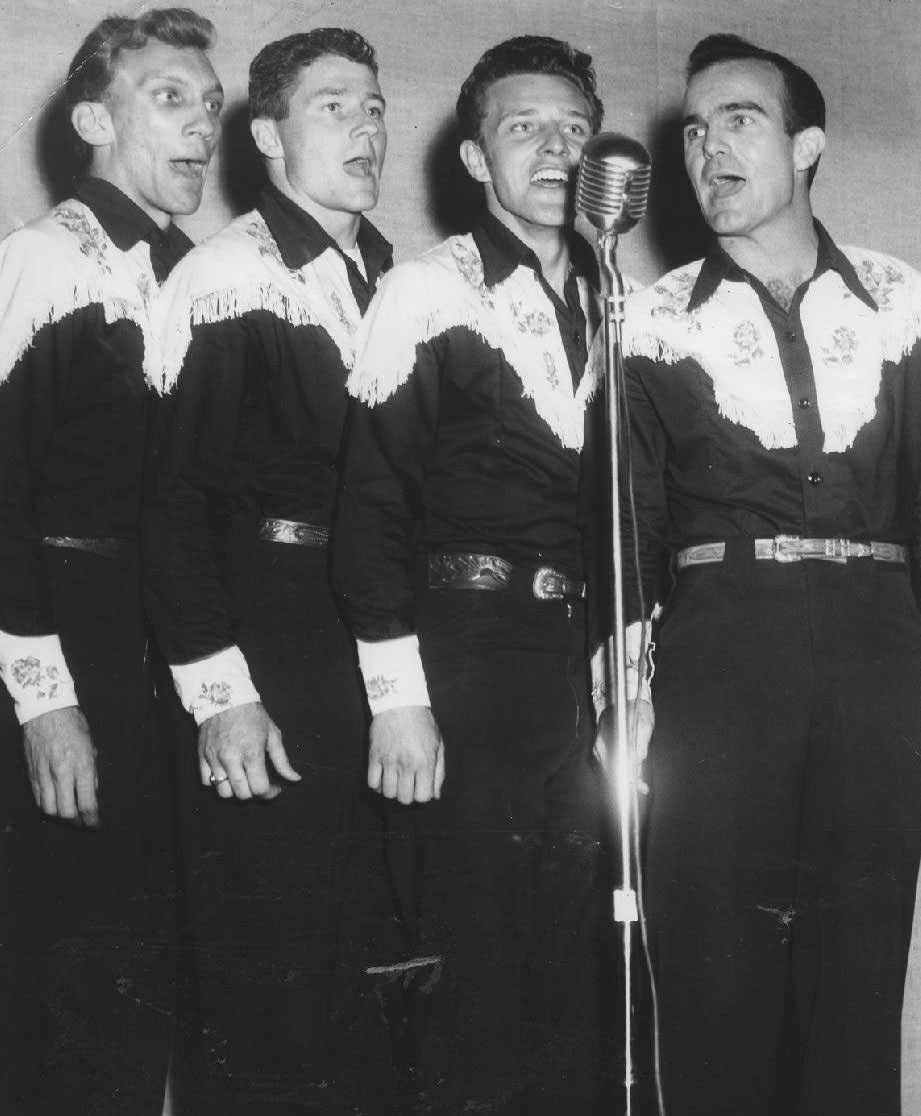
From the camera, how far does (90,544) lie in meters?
2.14

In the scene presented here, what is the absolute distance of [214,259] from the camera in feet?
7.16

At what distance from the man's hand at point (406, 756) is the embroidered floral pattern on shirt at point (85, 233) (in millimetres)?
924

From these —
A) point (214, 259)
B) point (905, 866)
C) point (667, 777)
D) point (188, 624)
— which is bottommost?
point (905, 866)

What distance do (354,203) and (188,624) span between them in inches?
32.2

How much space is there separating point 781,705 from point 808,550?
24 centimetres

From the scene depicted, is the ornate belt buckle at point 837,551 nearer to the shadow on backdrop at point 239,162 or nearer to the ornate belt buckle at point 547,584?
the ornate belt buckle at point 547,584

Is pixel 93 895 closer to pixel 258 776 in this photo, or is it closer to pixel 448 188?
pixel 258 776

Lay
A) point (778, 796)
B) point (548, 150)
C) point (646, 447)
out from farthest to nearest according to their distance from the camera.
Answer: point (548, 150) → point (646, 447) → point (778, 796)

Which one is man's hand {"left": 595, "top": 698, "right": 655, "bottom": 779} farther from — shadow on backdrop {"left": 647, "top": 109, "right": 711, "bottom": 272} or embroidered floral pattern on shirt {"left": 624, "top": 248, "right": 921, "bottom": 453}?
shadow on backdrop {"left": 647, "top": 109, "right": 711, "bottom": 272}

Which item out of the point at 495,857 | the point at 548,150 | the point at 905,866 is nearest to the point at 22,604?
the point at 495,857

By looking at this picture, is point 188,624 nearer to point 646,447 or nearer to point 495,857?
point 495,857

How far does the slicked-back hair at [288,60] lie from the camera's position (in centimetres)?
239

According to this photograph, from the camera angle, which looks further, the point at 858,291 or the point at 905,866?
the point at 858,291

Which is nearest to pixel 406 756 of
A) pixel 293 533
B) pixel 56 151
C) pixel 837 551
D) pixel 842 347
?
pixel 293 533
